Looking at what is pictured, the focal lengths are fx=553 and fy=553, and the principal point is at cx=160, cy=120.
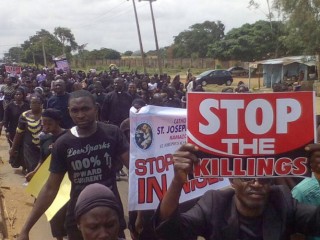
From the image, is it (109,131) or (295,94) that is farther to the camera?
(109,131)

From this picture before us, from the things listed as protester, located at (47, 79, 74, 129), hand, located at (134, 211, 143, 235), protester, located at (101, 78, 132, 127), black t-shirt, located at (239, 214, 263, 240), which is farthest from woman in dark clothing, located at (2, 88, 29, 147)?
black t-shirt, located at (239, 214, 263, 240)

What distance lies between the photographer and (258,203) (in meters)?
2.49

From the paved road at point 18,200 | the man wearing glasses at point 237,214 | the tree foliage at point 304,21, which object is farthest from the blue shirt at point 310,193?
the tree foliage at point 304,21

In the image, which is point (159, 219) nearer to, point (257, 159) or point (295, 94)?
point (257, 159)

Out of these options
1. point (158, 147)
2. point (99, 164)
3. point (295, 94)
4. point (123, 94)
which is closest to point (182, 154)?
point (295, 94)

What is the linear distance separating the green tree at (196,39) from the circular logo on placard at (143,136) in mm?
69739

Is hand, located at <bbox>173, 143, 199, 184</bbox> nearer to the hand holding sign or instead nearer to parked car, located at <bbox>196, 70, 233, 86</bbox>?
the hand holding sign

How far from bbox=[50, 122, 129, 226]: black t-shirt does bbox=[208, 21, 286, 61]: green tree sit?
47004mm

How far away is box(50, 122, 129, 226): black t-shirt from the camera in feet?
12.6

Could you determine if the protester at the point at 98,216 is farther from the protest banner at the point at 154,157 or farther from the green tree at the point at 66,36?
the green tree at the point at 66,36

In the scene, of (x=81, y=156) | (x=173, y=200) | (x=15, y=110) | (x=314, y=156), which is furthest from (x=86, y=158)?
(x=15, y=110)

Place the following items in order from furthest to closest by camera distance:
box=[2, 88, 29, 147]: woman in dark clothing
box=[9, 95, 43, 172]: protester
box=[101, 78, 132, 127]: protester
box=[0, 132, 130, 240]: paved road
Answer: box=[101, 78, 132, 127]: protester < box=[2, 88, 29, 147]: woman in dark clothing < box=[9, 95, 43, 172]: protester < box=[0, 132, 130, 240]: paved road

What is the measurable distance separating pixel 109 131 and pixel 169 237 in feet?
5.22

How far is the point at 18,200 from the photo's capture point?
8.05 meters
